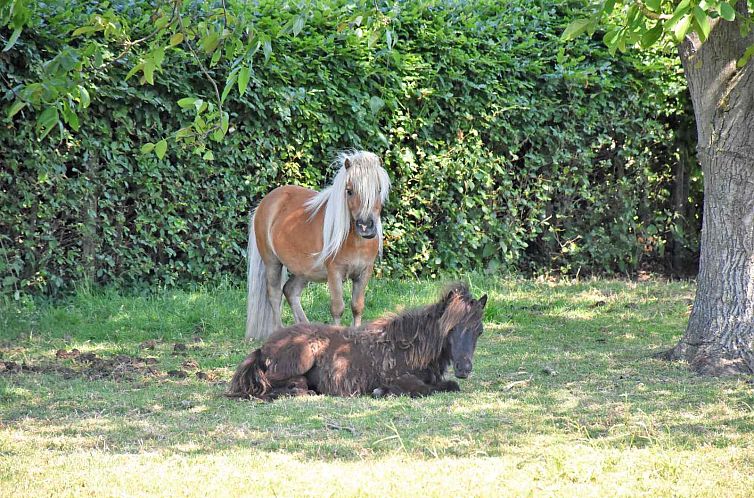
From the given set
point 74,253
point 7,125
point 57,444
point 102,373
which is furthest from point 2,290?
point 57,444

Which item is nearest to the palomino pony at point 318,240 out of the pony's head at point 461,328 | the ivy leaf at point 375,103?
the ivy leaf at point 375,103

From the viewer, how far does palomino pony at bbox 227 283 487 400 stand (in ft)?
21.9

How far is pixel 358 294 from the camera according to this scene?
29.4 feet

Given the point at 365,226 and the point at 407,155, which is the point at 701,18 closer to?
the point at 365,226

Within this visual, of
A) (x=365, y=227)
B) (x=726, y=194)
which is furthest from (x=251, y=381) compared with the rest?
(x=726, y=194)

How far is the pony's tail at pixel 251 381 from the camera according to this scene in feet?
21.7

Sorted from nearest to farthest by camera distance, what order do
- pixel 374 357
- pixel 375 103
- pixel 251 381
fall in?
pixel 251 381, pixel 374 357, pixel 375 103

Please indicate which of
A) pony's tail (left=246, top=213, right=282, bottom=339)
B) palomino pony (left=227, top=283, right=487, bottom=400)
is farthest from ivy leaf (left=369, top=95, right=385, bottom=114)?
palomino pony (left=227, top=283, right=487, bottom=400)

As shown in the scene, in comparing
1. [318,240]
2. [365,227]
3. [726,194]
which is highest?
[726,194]

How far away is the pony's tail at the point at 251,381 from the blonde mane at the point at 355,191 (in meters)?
2.20

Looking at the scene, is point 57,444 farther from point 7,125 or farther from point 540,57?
point 540,57

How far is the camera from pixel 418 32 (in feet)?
37.7

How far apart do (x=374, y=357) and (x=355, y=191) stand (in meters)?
2.13

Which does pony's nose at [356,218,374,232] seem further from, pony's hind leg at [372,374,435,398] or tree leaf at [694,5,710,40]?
tree leaf at [694,5,710,40]
